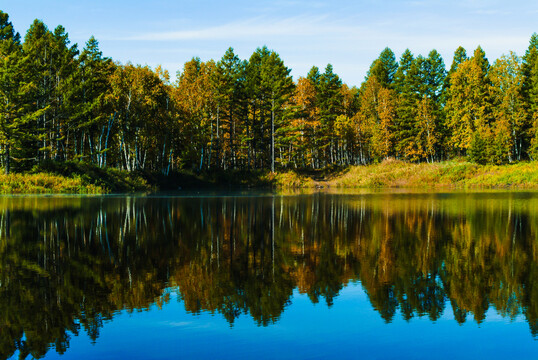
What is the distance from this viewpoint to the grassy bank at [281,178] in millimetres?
42188

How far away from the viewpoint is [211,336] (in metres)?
6.34

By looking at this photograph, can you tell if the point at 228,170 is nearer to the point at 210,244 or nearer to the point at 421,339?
the point at 210,244

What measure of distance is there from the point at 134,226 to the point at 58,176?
92.2ft

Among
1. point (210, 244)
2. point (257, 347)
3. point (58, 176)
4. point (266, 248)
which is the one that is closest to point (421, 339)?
point (257, 347)

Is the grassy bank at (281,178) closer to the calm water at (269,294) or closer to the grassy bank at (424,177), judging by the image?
the grassy bank at (424,177)

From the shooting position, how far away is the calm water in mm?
6031

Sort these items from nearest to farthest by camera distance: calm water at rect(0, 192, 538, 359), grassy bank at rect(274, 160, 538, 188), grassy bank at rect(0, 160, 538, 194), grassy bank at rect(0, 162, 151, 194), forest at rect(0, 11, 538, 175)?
calm water at rect(0, 192, 538, 359), grassy bank at rect(0, 162, 151, 194), grassy bank at rect(0, 160, 538, 194), forest at rect(0, 11, 538, 175), grassy bank at rect(274, 160, 538, 188)

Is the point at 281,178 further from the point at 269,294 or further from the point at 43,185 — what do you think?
the point at 269,294

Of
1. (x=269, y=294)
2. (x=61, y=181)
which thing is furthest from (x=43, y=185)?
(x=269, y=294)

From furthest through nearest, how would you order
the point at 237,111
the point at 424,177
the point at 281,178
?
the point at 237,111 → the point at 281,178 → the point at 424,177

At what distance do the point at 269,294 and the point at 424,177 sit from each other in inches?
2277

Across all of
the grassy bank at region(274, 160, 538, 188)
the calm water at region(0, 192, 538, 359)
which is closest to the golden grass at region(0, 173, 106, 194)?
the calm water at region(0, 192, 538, 359)

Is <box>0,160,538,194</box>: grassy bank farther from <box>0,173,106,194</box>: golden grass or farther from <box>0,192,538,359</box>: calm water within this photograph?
<box>0,192,538,359</box>: calm water

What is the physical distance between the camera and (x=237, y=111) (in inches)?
2825
